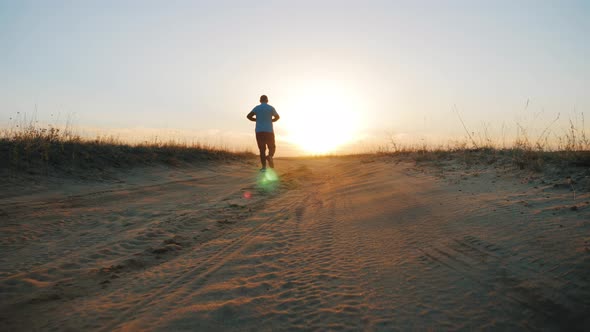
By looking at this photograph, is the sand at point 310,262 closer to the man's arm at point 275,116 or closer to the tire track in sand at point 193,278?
the tire track in sand at point 193,278

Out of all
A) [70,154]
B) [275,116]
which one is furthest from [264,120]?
[70,154]

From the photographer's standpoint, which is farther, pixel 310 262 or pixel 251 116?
pixel 251 116

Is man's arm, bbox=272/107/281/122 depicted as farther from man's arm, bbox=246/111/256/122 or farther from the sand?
the sand

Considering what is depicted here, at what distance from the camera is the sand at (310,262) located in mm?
2023

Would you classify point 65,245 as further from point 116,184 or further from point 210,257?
point 116,184

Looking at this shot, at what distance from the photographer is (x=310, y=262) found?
9.49ft

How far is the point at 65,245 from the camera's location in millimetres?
3314

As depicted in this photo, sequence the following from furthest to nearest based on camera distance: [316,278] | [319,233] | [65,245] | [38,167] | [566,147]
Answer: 1. [38,167]
2. [566,147]
3. [319,233]
4. [65,245]
5. [316,278]

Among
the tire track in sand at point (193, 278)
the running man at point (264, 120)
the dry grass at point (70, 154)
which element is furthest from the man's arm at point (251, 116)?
the tire track in sand at point (193, 278)

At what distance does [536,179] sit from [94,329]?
17.2 feet

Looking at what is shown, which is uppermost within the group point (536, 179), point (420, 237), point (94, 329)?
point (536, 179)

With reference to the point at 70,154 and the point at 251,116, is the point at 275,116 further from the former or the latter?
the point at 70,154

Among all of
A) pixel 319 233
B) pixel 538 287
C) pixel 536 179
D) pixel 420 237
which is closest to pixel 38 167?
pixel 319 233

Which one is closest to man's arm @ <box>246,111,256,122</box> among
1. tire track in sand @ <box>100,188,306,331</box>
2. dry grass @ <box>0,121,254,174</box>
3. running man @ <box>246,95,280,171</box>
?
running man @ <box>246,95,280,171</box>
